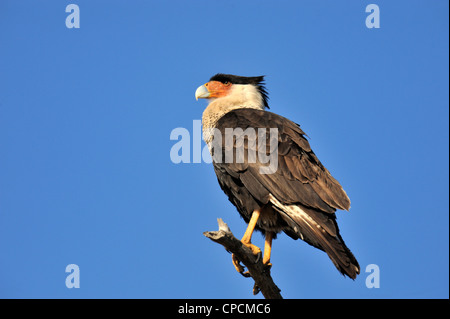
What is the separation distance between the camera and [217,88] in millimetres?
7898

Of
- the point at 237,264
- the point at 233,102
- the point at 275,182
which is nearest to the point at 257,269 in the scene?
the point at 237,264

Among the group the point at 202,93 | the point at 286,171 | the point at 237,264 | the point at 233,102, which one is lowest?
the point at 237,264

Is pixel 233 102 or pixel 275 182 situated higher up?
pixel 233 102

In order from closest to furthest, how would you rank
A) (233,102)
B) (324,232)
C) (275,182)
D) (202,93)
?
(324,232)
(275,182)
(233,102)
(202,93)

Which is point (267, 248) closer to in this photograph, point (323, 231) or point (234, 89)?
point (323, 231)

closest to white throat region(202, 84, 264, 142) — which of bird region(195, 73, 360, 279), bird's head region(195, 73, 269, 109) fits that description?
bird's head region(195, 73, 269, 109)

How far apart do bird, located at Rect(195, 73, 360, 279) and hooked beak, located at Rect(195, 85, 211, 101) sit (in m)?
0.65

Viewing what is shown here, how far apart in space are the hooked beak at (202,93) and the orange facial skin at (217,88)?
4 centimetres

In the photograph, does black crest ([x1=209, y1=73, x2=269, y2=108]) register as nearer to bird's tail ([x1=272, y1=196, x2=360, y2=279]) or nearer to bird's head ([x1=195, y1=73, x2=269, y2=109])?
bird's head ([x1=195, y1=73, x2=269, y2=109])

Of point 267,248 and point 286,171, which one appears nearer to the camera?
point 286,171

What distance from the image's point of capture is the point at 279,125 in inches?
265

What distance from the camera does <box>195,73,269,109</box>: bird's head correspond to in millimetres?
7781

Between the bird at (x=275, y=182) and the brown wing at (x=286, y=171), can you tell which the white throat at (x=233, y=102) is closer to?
the bird at (x=275, y=182)

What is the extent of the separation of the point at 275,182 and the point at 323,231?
32.1 inches
